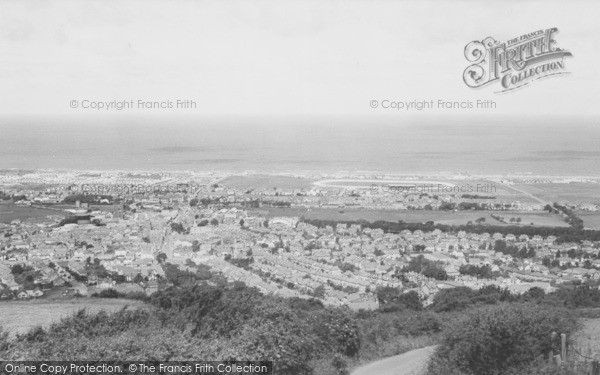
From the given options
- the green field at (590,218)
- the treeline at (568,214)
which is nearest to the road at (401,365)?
the treeline at (568,214)

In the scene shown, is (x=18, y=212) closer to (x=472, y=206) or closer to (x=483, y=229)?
(x=483, y=229)

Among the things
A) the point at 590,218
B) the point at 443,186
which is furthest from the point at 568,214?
the point at 443,186

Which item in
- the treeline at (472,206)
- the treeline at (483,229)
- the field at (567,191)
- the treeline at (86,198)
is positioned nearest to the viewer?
the treeline at (483,229)

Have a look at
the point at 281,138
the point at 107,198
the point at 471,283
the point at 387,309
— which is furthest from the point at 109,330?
the point at 281,138

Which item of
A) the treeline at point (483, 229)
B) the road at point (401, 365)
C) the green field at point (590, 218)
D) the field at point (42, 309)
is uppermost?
the green field at point (590, 218)

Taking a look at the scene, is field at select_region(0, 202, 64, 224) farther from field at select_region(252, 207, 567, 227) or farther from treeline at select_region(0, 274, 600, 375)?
treeline at select_region(0, 274, 600, 375)

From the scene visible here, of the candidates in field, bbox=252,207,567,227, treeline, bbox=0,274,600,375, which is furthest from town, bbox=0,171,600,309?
treeline, bbox=0,274,600,375

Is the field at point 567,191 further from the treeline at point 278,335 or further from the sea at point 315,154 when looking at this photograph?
the treeline at point 278,335
